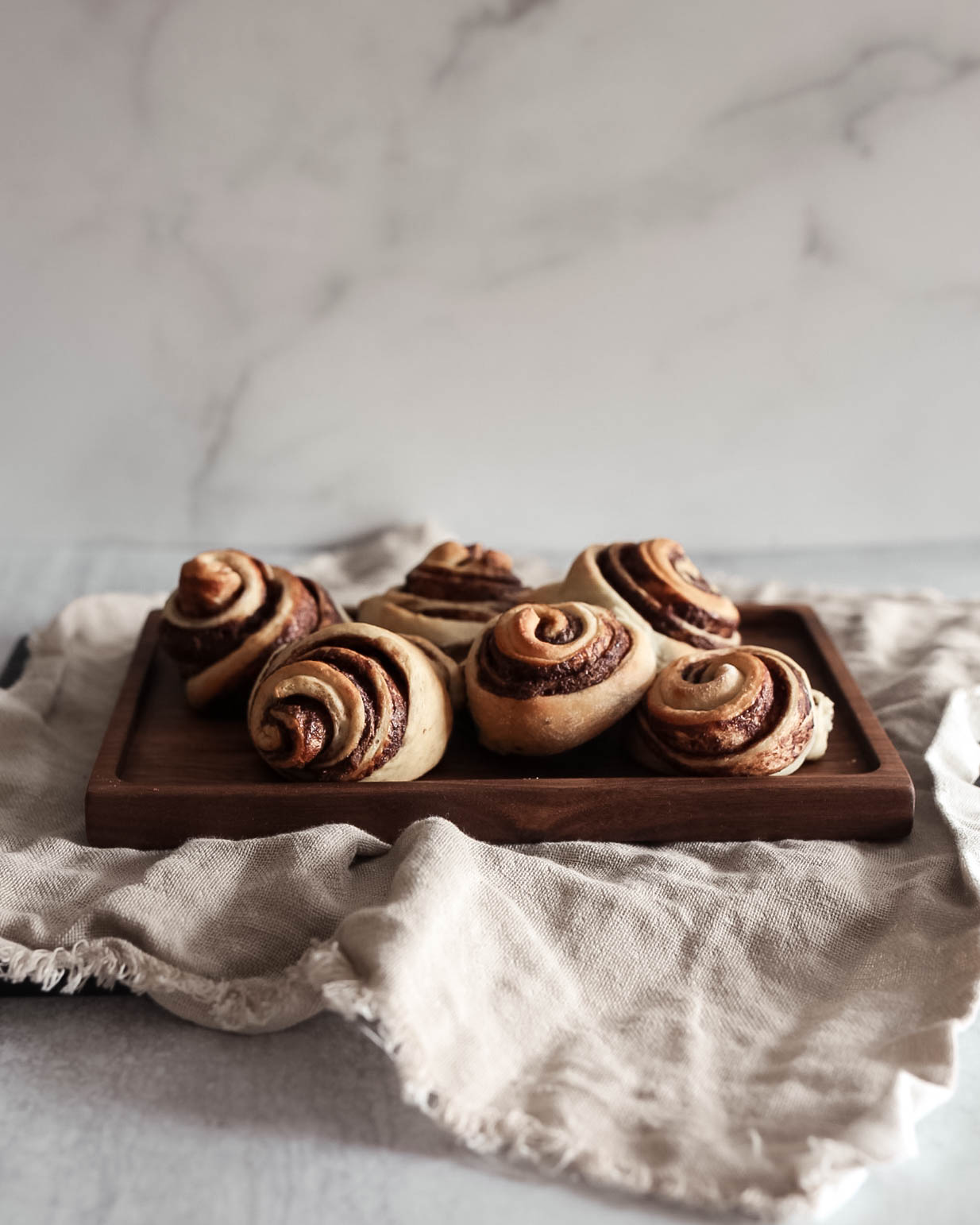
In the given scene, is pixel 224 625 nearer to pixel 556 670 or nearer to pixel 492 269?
pixel 556 670

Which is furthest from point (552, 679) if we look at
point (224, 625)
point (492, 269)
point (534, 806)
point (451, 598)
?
point (492, 269)

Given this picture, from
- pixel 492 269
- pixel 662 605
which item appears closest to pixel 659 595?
pixel 662 605

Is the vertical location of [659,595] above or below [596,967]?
above

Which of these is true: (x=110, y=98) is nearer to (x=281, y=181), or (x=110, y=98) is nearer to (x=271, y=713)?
(x=281, y=181)

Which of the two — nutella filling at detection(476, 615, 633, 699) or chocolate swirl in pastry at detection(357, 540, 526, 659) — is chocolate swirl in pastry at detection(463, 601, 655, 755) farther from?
chocolate swirl in pastry at detection(357, 540, 526, 659)

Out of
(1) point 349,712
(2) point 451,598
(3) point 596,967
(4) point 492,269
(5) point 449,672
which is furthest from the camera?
(4) point 492,269

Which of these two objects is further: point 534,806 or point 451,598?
point 451,598

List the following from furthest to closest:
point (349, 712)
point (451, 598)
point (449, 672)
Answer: point (451, 598) → point (449, 672) → point (349, 712)

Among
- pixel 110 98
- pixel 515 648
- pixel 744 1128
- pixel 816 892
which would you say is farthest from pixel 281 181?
pixel 744 1128
